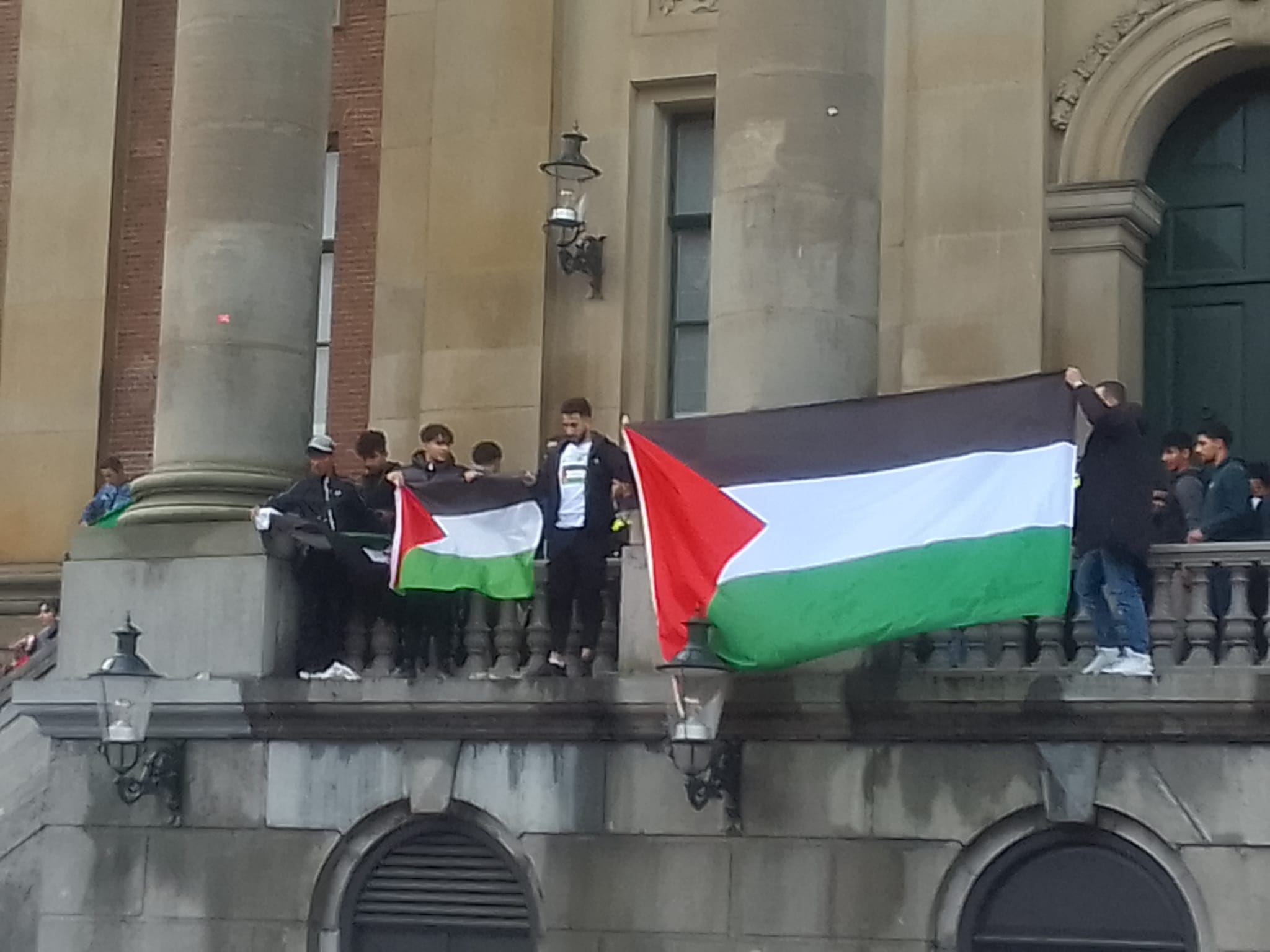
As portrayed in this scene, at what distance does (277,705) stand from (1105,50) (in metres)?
8.62

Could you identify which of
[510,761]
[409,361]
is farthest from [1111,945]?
[409,361]

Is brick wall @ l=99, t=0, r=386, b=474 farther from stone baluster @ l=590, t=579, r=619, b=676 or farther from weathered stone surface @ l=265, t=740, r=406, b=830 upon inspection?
stone baluster @ l=590, t=579, r=619, b=676

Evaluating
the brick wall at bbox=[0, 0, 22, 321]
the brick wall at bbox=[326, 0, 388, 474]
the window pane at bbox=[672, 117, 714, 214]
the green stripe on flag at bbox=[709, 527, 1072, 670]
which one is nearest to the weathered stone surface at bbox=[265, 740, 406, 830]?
the green stripe on flag at bbox=[709, 527, 1072, 670]

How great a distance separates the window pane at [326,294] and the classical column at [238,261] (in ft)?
15.1

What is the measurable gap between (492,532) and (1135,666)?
4558 millimetres

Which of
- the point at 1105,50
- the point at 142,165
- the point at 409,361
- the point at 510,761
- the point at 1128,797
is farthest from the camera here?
the point at 142,165

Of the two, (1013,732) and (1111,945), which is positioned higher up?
(1013,732)

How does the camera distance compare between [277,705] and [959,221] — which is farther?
[959,221]

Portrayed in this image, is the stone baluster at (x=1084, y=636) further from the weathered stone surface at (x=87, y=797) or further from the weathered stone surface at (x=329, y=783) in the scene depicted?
the weathered stone surface at (x=87, y=797)

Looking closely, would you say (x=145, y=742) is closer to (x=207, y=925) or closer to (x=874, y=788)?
(x=207, y=925)

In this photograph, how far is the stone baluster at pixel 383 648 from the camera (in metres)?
17.9

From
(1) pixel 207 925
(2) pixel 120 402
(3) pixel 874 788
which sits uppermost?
(2) pixel 120 402

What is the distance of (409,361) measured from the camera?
2334cm

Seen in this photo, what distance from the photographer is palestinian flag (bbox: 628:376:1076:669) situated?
15.6 m
